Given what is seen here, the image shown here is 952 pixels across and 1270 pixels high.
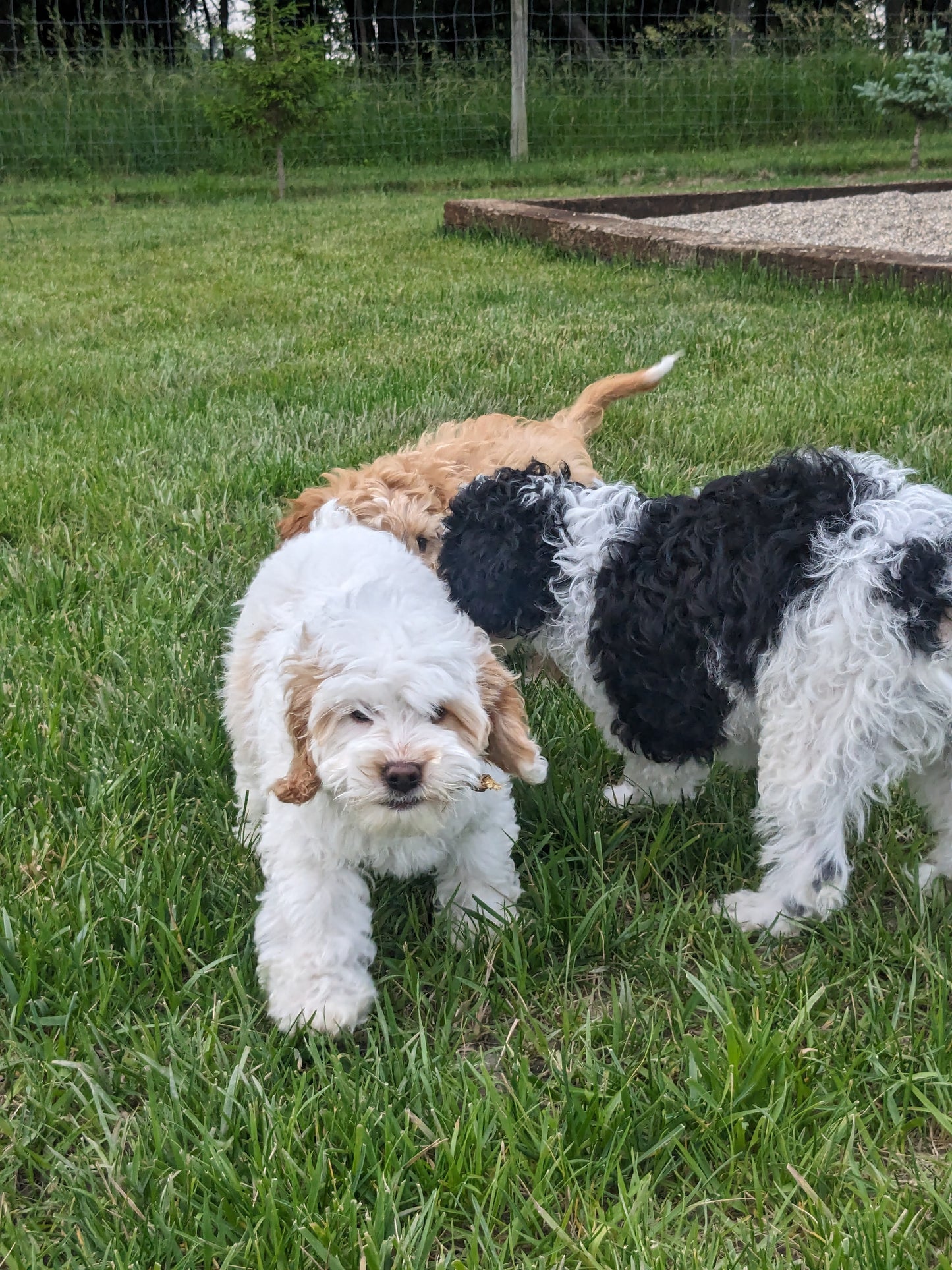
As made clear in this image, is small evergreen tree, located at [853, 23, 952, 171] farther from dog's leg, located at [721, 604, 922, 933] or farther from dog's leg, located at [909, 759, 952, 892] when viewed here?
dog's leg, located at [721, 604, 922, 933]

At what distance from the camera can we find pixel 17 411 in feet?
18.6

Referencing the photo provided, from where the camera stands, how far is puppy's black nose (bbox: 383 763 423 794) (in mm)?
2053

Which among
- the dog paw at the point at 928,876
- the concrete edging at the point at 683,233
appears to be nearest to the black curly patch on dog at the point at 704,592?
the dog paw at the point at 928,876

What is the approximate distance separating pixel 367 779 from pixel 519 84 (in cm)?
1623

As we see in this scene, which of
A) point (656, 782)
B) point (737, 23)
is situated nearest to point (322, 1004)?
point (656, 782)

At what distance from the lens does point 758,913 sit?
7.88 ft

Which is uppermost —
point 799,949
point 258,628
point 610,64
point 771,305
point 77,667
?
point 610,64

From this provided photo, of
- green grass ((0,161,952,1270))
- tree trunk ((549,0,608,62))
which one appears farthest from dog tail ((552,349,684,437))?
tree trunk ((549,0,608,62))

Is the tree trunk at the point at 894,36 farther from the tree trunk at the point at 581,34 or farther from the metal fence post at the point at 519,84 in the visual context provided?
the metal fence post at the point at 519,84

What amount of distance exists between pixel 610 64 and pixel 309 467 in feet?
52.5

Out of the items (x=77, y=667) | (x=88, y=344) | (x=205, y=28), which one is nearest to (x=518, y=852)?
(x=77, y=667)

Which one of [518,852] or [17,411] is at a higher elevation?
[17,411]

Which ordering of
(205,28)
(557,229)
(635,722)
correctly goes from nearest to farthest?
1. (635,722)
2. (557,229)
3. (205,28)

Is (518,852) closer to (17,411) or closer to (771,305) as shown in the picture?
(17,411)
